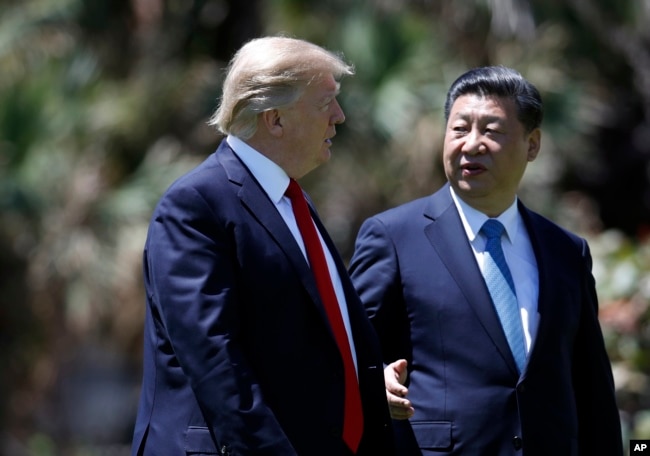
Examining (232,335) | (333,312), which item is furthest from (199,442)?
(333,312)

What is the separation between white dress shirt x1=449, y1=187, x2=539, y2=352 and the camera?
377cm

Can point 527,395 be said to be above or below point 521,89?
below

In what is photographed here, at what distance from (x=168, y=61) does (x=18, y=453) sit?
383 centimetres

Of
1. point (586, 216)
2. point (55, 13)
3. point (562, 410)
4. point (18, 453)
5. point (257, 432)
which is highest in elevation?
point (55, 13)

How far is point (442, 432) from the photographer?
11.7 ft

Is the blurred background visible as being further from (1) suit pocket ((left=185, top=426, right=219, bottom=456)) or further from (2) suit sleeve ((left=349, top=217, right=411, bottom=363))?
(1) suit pocket ((left=185, top=426, right=219, bottom=456))

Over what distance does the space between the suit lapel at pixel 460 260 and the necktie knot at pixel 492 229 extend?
0.08 meters

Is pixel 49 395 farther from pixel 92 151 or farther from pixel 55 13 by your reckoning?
pixel 55 13

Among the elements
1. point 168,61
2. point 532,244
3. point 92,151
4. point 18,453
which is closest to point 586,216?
point 168,61

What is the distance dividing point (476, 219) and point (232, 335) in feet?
3.63

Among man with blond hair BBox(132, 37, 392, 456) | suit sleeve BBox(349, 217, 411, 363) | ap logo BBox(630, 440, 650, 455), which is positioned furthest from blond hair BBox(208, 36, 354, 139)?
ap logo BBox(630, 440, 650, 455)

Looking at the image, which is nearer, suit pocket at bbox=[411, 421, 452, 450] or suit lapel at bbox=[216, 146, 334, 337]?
suit lapel at bbox=[216, 146, 334, 337]

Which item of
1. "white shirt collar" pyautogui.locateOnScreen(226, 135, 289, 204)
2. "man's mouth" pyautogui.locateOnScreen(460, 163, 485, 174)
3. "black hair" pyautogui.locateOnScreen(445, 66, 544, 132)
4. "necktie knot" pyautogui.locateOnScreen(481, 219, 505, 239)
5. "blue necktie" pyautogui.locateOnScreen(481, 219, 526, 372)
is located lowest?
"blue necktie" pyautogui.locateOnScreen(481, 219, 526, 372)

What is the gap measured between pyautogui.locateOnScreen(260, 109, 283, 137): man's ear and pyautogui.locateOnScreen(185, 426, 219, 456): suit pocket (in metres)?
0.82
